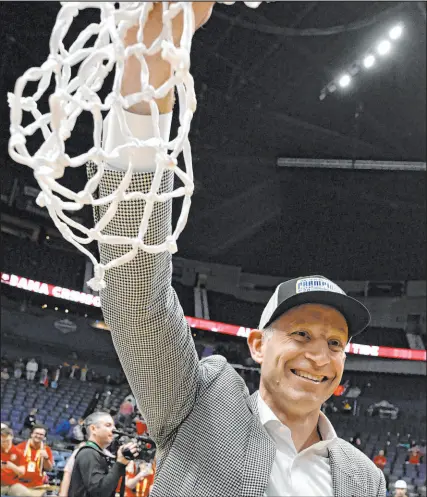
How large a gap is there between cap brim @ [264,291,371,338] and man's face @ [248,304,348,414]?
0.01 m

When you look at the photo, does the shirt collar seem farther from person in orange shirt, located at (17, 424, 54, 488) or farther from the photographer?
person in orange shirt, located at (17, 424, 54, 488)

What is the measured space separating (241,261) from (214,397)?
16.7m

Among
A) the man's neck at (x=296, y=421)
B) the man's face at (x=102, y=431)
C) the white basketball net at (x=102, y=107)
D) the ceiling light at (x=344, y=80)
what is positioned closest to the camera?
the white basketball net at (x=102, y=107)

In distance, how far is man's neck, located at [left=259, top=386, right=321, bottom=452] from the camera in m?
1.26

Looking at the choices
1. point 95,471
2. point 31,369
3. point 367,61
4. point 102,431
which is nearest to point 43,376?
point 31,369

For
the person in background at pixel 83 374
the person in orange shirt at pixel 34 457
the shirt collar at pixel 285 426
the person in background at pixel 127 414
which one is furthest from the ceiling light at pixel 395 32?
Answer: the person in background at pixel 83 374

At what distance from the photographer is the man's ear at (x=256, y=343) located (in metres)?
1.34

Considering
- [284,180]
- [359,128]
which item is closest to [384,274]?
[284,180]

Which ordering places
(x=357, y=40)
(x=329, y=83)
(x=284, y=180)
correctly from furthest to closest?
(x=284, y=180) → (x=329, y=83) → (x=357, y=40)

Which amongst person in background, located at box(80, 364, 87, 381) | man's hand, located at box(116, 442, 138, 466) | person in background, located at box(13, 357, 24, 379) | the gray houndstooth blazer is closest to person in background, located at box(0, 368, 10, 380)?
person in background, located at box(13, 357, 24, 379)

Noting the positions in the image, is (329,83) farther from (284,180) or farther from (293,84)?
(284,180)

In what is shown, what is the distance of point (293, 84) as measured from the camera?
35.6 feet

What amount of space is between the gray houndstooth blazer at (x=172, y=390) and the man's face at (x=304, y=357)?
0.08m

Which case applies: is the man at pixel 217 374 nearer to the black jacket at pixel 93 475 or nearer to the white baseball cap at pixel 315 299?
the white baseball cap at pixel 315 299
